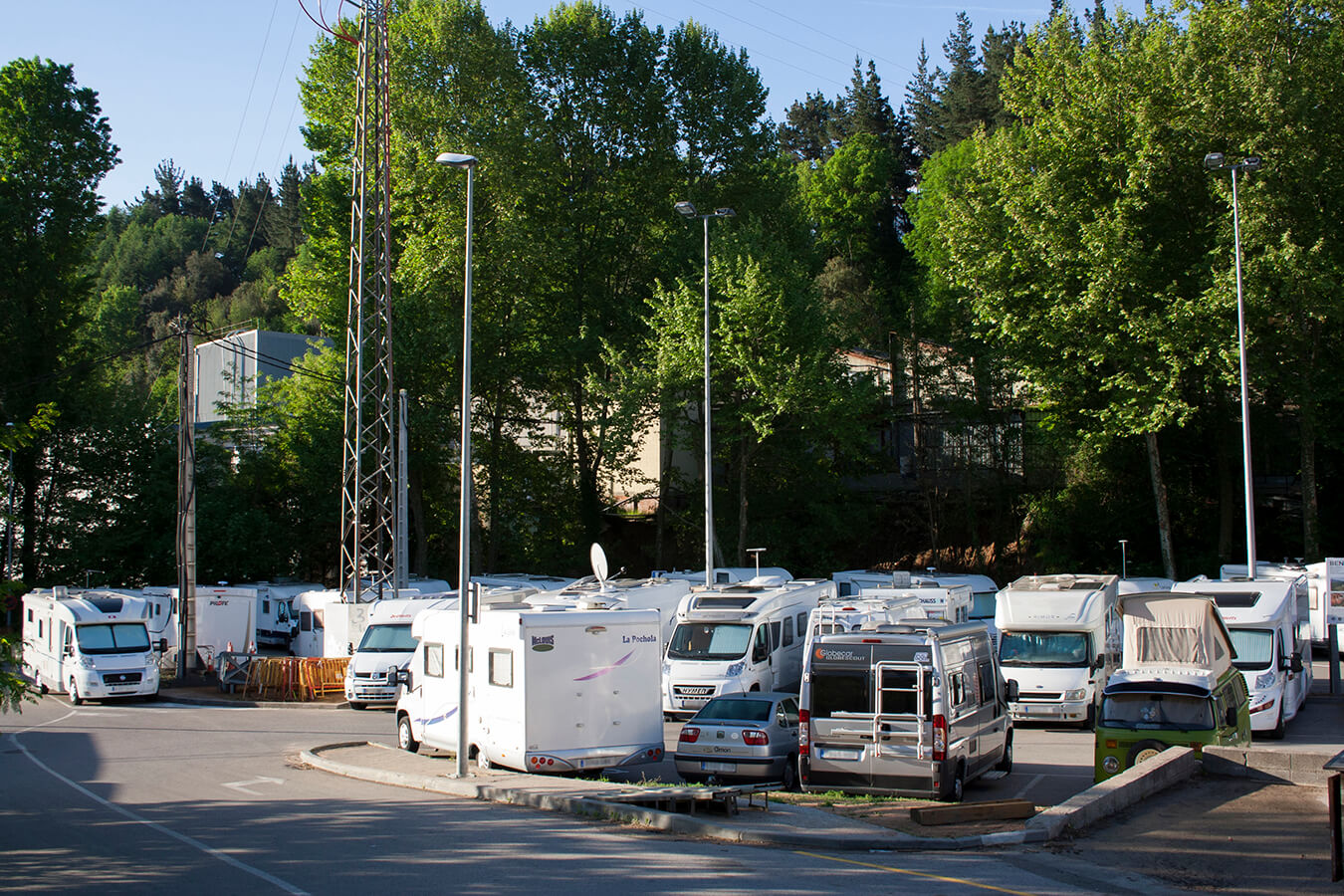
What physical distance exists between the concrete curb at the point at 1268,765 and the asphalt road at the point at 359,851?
2.91 meters

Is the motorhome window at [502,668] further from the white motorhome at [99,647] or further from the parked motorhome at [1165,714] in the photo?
the white motorhome at [99,647]

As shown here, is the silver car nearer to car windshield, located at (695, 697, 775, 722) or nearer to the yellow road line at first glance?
car windshield, located at (695, 697, 775, 722)

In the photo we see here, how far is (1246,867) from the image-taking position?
10609 millimetres

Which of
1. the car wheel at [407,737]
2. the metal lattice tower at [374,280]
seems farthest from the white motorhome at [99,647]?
the car wheel at [407,737]

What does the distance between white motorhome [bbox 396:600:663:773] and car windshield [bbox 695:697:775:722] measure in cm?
76

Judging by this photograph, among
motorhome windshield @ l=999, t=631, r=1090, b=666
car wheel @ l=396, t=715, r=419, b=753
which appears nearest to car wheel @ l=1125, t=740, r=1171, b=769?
motorhome windshield @ l=999, t=631, r=1090, b=666

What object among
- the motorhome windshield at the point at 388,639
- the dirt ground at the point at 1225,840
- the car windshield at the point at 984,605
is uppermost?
the car windshield at the point at 984,605

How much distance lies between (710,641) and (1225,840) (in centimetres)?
1252

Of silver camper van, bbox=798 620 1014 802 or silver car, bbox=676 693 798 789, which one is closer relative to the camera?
silver camper van, bbox=798 620 1014 802

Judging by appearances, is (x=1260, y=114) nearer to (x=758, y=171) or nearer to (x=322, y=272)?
(x=758, y=171)

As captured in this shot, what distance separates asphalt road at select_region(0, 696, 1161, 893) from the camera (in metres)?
9.91

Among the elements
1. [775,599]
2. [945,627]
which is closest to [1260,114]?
[775,599]

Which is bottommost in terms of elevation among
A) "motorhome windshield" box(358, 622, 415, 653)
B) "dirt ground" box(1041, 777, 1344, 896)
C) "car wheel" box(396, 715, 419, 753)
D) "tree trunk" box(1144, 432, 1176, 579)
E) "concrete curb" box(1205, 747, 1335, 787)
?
"car wheel" box(396, 715, 419, 753)

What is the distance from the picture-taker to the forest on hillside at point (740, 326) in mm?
36781
